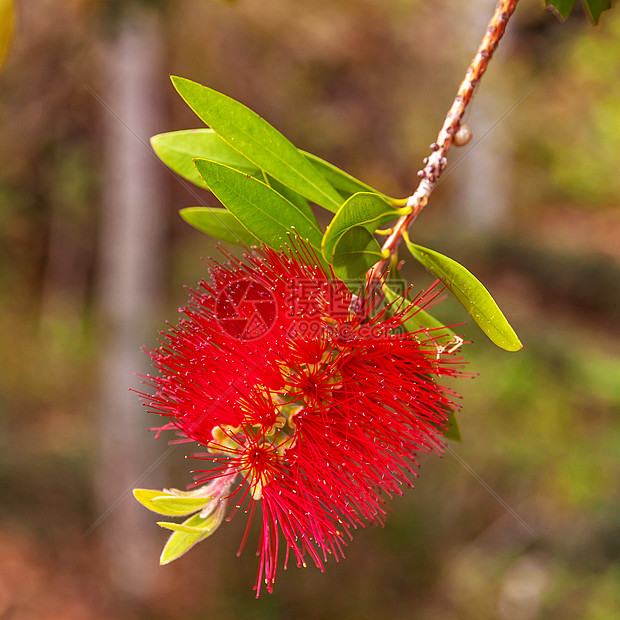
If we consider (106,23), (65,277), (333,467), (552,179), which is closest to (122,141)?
(65,277)

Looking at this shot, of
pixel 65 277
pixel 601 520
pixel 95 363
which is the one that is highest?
pixel 601 520

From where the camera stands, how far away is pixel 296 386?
2.47 ft

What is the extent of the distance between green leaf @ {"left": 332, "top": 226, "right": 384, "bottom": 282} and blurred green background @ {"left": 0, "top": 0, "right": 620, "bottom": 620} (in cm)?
214

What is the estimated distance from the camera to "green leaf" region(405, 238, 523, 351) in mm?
664

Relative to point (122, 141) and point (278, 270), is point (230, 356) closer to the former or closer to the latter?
point (278, 270)

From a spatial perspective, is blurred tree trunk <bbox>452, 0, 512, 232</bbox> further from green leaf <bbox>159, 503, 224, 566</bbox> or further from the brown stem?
green leaf <bbox>159, 503, 224, 566</bbox>

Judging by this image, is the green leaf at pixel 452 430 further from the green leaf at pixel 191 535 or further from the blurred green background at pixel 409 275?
the blurred green background at pixel 409 275

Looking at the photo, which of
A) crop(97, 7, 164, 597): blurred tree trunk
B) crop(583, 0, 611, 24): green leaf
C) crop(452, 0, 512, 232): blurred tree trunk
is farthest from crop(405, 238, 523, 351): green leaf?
crop(452, 0, 512, 232): blurred tree trunk

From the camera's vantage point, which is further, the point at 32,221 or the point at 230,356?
the point at 32,221

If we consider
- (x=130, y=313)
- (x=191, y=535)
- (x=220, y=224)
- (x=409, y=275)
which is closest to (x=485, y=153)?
(x=409, y=275)

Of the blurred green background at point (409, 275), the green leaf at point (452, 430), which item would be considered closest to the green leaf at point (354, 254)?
the green leaf at point (452, 430)

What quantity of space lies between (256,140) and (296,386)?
31 cm

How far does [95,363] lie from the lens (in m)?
5.46

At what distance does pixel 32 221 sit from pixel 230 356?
5182 mm
